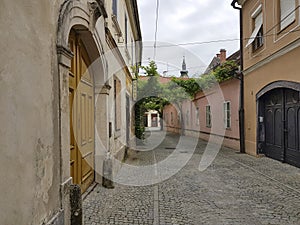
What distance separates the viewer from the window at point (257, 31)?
35.6ft

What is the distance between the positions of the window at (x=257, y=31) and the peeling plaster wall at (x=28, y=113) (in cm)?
910

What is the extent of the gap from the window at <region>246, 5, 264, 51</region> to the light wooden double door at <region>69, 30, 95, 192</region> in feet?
23.3

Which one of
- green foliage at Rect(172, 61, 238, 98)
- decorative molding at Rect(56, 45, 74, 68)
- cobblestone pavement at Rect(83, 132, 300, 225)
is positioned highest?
green foliage at Rect(172, 61, 238, 98)

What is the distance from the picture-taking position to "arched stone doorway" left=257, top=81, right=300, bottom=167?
859cm

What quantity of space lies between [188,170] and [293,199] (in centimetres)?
362

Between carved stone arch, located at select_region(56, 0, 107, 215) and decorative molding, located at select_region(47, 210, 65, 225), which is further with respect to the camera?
carved stone arch, located at select_region(56, 0, 107, 215)

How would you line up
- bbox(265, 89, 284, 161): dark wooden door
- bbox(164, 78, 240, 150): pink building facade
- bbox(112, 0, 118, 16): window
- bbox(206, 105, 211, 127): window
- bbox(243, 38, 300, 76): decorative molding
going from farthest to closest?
bbox(206, 105, 211, 127): window → bbox(164, 78, 240, 150): pink building facade → bbox(265, 89, 284, 161): dark wooden door → bbox(112, 0, 118, 16): window → bbox(243, 38, 300, 76): decorative molding

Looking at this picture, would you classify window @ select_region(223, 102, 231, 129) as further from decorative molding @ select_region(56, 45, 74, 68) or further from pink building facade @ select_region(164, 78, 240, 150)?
decorative molding @ select_region(56, 45, 74, 68)

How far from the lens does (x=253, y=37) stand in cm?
1121

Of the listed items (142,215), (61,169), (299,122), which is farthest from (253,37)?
(61,169)

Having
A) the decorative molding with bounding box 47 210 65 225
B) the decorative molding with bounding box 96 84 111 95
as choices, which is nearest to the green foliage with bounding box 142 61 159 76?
the decorative molding with bounding box 96 84 111 95

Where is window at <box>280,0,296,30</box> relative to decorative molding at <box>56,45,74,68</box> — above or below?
above

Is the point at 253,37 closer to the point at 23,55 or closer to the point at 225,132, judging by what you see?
the point at 225,132

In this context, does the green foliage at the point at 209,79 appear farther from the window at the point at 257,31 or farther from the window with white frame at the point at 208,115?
the window at the point at 257,31
